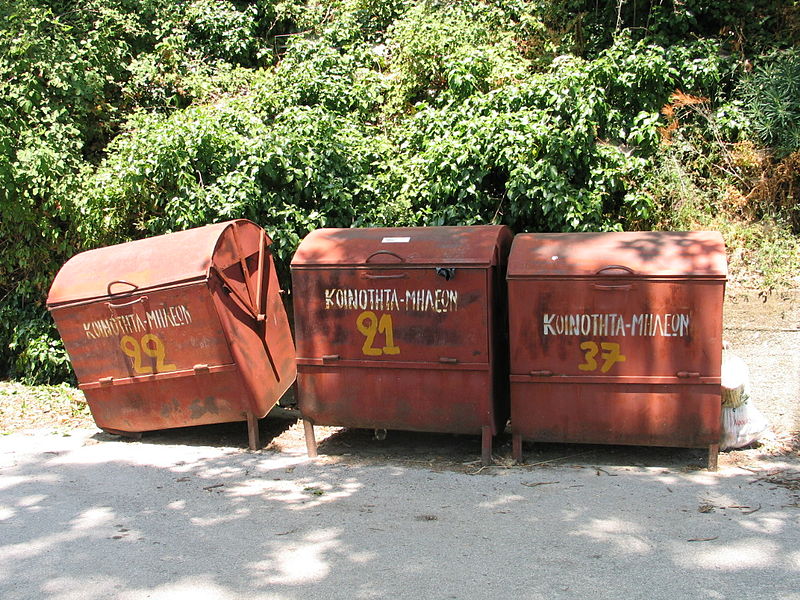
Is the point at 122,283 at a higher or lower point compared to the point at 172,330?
higher

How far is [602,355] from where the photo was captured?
529cm

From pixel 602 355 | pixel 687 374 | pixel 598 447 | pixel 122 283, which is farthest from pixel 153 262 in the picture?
pixel 687 374

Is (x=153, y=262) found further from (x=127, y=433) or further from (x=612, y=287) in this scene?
(x=612, y=287)

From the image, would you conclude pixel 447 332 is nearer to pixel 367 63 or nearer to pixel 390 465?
pixel 390 465

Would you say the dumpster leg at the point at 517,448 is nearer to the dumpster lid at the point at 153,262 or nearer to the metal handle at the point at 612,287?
the metal handle at the point at 612,287

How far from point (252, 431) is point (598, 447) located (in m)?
2.73

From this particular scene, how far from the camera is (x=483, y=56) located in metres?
8.52

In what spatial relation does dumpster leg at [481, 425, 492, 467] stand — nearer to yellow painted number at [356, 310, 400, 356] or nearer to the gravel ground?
the gravel ground

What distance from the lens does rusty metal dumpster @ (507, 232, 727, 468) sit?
5.12 m

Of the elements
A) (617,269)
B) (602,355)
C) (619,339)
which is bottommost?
(602,355)

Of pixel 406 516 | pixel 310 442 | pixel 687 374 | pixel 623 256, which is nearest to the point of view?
pixel 406 516

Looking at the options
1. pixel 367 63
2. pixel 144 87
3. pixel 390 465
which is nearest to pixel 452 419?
pixel 390 465

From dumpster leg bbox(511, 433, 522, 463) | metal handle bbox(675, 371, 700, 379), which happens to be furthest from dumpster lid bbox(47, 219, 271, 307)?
metal handle bbox(675, 371, 700, 379)

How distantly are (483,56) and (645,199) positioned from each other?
2500 mm
